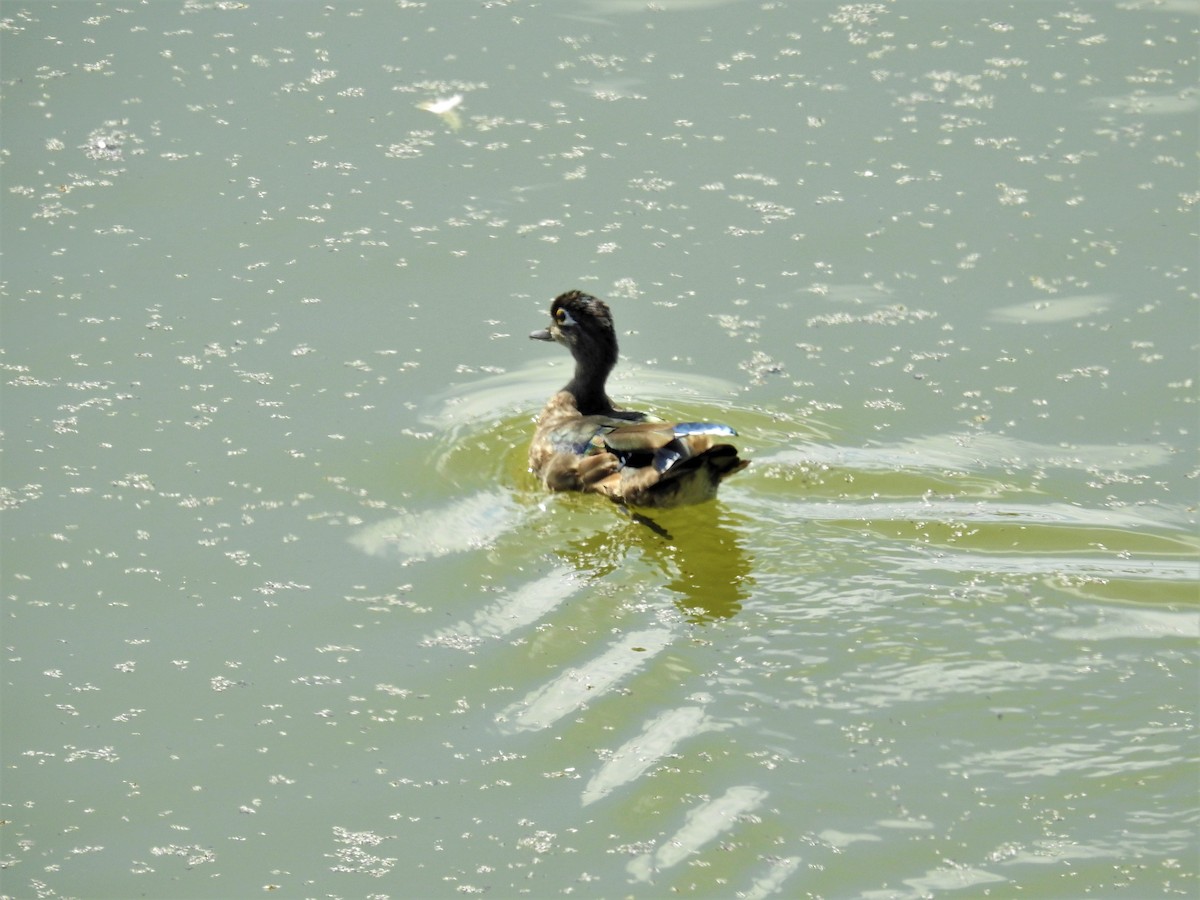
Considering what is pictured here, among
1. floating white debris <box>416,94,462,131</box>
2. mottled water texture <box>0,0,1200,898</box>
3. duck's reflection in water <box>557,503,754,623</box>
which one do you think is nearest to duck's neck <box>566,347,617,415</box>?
mottled water texture <box>0,0,1200,898</box>

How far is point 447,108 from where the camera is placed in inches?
458

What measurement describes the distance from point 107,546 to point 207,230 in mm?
3252

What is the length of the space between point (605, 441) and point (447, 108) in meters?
4.05

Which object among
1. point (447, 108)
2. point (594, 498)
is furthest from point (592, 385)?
point (447, 108)

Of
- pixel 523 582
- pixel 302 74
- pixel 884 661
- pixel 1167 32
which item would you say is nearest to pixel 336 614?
pixel 523 582

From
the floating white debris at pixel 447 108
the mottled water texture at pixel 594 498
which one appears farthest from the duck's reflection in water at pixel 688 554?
the floating white debris at pixel 447 108

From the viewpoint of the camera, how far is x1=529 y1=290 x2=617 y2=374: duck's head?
29.9 ft

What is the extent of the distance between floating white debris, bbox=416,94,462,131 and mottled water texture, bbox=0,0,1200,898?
0.08 meters

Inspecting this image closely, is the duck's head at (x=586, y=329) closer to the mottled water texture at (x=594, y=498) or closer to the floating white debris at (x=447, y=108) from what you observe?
the mottled water texture at (x=594, y=498)

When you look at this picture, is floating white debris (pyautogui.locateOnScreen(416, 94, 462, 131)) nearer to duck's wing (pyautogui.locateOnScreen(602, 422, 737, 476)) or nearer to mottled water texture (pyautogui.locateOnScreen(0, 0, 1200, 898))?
mottled water texture (pyautogui.locateOnScreen(0, 0, 1200, 898))

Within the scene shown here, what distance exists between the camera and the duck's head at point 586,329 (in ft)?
29.9

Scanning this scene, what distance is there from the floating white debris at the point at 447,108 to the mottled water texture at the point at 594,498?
8 centimetres

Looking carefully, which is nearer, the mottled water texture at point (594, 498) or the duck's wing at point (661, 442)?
the mottled water texture at point (594, 498)

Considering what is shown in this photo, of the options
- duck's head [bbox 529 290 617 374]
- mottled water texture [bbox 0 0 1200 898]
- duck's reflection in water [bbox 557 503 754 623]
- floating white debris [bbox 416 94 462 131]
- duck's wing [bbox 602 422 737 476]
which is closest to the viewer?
mottled water texture [bbox 0 0 1200 898]
